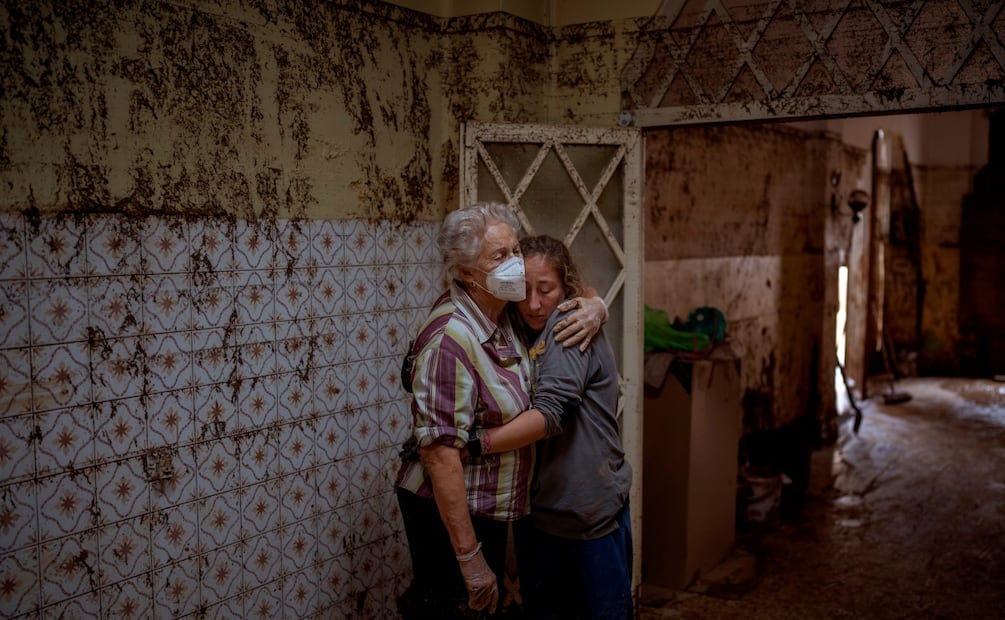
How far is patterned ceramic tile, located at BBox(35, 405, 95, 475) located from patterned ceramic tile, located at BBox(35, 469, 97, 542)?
3 centimetres

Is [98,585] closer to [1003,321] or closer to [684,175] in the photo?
[684,175]

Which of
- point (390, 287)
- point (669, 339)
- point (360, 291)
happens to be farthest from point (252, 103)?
point (669, 339)

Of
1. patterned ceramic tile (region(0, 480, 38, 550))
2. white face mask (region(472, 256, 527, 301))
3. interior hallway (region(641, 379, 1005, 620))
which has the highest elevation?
white face mask (region(472, 256, 527, 301))

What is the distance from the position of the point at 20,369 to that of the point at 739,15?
283 centimetres

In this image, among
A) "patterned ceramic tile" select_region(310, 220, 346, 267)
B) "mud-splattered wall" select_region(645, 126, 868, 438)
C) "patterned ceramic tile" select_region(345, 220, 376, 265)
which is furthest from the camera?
"mud-splattered wall" select_region(645, 126, 868, 438)

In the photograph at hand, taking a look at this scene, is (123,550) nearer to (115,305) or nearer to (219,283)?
(115,305)

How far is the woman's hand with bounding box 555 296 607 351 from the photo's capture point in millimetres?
2426

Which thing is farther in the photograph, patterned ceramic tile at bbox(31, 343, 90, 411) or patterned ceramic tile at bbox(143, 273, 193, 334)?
patterned ceramic tile at bbox(143, 273, 193, 334)

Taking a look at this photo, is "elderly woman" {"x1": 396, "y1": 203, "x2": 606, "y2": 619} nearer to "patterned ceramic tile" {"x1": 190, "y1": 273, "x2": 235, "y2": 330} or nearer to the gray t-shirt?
the gray t-shirt

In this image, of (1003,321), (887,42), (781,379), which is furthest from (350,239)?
(1003,321)

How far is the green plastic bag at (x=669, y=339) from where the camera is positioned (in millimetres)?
4566

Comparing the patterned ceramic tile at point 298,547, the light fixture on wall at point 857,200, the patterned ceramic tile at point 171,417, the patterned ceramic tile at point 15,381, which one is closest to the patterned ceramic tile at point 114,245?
the patterned ceramic tile at point 15,381

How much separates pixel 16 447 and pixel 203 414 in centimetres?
57

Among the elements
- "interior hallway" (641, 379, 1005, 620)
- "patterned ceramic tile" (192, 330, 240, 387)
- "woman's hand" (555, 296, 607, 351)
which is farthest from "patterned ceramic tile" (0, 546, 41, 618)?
"interior hallway" (641, 379, 1005, 620)
